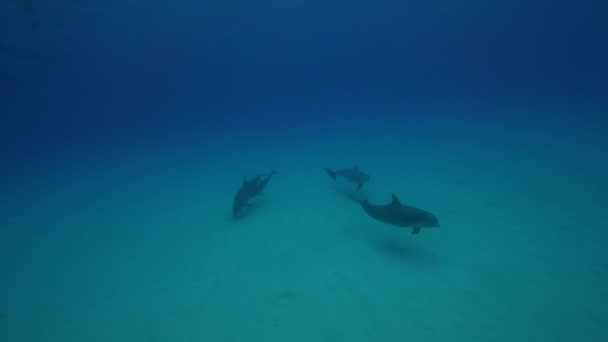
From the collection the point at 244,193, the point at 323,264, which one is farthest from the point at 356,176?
the point at 323,264

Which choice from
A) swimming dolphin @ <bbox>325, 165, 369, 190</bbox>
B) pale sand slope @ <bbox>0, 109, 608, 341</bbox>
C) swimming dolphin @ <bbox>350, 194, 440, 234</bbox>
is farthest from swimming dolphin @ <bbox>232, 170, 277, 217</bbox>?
swimming dolphin @ <bbox>350, 194, 440, 234</bbox>

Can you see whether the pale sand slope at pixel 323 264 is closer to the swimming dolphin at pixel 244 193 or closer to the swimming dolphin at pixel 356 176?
the swimming dolphin at pixel 244 193

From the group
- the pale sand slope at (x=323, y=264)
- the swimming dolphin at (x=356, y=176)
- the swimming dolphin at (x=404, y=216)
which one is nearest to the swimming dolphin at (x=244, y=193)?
the pale sand slope at (x=323, y=264)

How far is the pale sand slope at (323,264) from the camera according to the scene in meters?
4.94

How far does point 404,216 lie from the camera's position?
5.82 m

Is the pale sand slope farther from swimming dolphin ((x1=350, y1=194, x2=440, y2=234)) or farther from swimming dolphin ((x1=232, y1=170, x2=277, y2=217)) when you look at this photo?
swimming dolphin ((x1=350, y1=194, x2=440, y2=234))

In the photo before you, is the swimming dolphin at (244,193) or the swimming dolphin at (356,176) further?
the swimming dolphin at (356,176)

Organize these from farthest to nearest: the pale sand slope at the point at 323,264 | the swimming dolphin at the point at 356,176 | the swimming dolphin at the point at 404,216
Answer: the swimming dolphin at the point at 356,176, the swimming dolphin at the point at 404,216, the pale sand slope at the point at 323,264

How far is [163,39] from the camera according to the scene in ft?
141

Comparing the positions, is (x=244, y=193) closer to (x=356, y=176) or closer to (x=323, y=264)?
(x=323, y=264)

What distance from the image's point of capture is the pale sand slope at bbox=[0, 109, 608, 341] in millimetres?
4938

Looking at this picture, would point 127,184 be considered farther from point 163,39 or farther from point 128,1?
point 163,39

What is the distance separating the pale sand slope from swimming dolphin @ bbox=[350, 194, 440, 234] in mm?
1038

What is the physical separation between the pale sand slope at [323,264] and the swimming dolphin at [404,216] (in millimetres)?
1038
